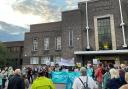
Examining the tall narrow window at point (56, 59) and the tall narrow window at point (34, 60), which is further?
the tall narrow window at point (34, 60)

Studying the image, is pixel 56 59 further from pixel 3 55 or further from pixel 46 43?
pixel 3 55

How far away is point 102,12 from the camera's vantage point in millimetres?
31766

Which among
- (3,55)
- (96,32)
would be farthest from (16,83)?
(3,55)

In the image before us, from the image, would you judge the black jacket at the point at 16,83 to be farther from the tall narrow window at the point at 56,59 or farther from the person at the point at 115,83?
the tall narrow window at the point at 56,59

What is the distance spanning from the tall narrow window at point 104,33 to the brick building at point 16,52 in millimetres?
23367

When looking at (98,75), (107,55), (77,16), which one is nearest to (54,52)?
(77,16)

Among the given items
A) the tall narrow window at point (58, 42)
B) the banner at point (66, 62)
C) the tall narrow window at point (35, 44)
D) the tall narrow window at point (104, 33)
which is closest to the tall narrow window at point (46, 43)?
the tall narrow window at point (58, 42)

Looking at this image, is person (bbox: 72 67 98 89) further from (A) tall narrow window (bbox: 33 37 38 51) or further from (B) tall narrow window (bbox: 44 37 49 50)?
(A) tall narrow window (bbox: 33 37 38 51)

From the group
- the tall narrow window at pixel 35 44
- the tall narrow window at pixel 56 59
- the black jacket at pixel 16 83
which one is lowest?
the black jacket at pixel 16 83

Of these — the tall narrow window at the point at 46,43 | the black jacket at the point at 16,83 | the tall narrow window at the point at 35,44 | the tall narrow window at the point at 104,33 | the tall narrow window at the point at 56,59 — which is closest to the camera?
the black jacket at the point at 16,83

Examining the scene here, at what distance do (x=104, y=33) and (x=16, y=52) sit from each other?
25633 millimetres

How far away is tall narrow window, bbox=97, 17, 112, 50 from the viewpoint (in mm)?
30891

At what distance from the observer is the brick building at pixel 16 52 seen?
49.1 m

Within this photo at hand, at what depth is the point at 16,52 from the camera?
50.6m
